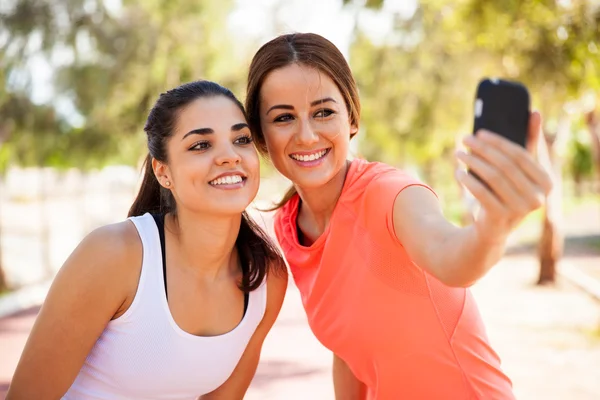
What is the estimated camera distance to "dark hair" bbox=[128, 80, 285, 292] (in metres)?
2.89

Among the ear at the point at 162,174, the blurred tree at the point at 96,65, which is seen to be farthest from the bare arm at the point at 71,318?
the blurred tree at the point at 96,65

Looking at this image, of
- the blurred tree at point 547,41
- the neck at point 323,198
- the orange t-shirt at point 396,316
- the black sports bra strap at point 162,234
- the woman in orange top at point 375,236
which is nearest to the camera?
the woman in orange top at point 375,236

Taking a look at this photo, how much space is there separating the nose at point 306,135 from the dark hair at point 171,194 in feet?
0.94

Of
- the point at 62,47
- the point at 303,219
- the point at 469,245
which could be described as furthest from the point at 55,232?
the point at 469,245

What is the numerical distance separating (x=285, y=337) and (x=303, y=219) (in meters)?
6.67

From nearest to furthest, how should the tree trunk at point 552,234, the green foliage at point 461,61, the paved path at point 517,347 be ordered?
the paved path at point 517,347 → the green foliage at point 461,61 → the tree trunk at point 552,234

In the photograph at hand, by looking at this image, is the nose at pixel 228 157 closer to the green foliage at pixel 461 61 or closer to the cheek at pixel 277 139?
the cheek at pixel 277 139

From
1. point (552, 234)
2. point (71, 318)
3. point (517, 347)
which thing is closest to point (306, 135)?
point (71, 318)

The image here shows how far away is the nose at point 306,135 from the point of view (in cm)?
282

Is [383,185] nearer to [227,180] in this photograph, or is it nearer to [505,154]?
[227,180]

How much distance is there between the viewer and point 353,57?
723 inches

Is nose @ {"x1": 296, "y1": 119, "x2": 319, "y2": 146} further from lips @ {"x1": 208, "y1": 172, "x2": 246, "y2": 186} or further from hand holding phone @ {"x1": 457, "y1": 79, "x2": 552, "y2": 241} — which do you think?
hand holding phone @ {"x1": 457, "y1": 79, "x2": 552, "y2": 241}

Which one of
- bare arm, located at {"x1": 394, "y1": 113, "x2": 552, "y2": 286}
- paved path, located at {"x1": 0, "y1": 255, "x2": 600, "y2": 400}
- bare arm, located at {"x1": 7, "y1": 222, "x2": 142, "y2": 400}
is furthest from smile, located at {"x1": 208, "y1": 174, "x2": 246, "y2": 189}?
paved path, located at {"x1": 0, "y1": 255, "x2": 600, "y2": 400}

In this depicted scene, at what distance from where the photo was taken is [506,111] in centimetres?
137
